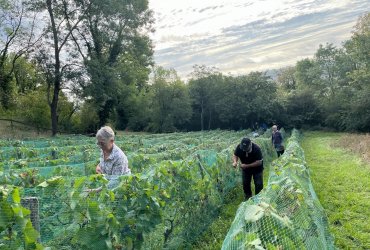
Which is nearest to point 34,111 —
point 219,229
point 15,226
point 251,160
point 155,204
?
point 251,160

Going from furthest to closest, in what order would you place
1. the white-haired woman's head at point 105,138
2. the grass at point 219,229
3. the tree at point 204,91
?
the tree at point 204,91 → the grass at point 219,229 → the white-haired woman's head at point 105,138

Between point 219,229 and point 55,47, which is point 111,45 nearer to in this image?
point 55,47

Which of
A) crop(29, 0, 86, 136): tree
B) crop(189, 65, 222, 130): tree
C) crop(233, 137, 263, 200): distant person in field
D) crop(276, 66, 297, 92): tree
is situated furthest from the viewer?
crop(276, 66, 297, 92): tree

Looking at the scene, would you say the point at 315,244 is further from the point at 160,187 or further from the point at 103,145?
the point at 103,145

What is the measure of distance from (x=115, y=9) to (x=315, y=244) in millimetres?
32727

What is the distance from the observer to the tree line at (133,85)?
3138cm

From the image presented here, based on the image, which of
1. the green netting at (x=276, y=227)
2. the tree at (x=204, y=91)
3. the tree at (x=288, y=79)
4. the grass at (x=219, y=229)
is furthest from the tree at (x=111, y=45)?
the tree at (x=288, y=79)

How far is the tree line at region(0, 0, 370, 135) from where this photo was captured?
1235 inches

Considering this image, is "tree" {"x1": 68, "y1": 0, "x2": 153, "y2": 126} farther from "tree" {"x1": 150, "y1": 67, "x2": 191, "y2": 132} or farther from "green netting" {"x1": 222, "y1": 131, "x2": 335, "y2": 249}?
"green netting" {"x1": 222, "y1": 131, "x2": 335, "y2": 249}

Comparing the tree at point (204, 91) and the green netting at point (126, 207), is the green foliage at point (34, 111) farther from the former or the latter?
the green netting at point (126, 207)

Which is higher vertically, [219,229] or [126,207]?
[126,207]

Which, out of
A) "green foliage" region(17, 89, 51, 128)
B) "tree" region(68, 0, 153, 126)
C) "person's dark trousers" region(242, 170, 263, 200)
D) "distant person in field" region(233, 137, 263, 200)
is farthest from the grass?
"green foliage" region(17, 89, 51, 128)

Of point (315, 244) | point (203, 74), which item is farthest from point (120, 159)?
point (203, 74)

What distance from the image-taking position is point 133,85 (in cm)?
3972
